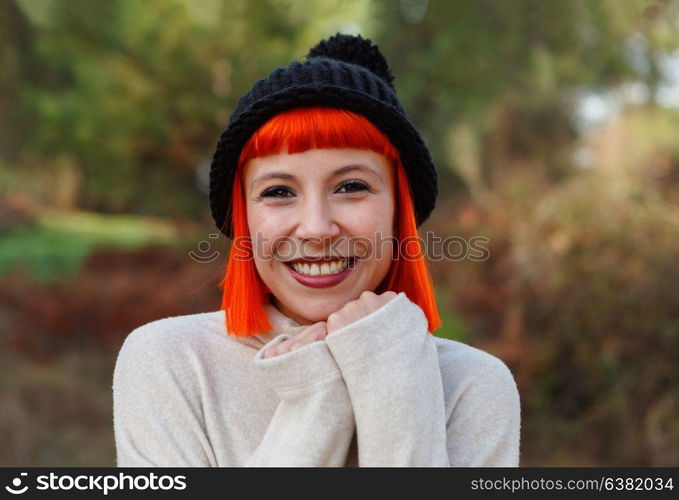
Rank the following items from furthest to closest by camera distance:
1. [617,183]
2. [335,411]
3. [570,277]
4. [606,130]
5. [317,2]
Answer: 1. [606,130]
2. [317,2]
3. [617,183]
4. [570,277]
5. [335,411]

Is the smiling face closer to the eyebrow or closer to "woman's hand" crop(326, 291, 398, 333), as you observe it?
the eyebrow

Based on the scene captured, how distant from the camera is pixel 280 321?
6.34ft

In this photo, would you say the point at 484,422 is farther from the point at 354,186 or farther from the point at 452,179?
the point at 452,179

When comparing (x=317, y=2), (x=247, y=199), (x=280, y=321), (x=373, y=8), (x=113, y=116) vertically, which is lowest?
(x=280, y=321)

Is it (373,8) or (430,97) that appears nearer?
(373,8)

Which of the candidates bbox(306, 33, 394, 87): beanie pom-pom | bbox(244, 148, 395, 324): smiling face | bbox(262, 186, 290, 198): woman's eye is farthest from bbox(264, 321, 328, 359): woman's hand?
bbox(306, 33, 394, 87): beanie pom-pom

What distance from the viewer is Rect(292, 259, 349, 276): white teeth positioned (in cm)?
183

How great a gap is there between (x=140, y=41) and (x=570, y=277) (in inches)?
212

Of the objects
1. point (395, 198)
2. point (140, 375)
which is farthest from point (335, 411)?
point (395, 198)

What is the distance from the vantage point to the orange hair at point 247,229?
1.76 meters

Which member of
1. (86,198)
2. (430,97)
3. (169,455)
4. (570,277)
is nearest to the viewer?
(169,455)

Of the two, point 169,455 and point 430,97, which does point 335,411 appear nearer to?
point 169,455

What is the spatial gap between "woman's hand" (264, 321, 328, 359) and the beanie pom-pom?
0.86 meters

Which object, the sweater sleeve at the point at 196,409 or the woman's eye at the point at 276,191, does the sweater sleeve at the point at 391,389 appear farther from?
the woman's eye at the point at 276,191
